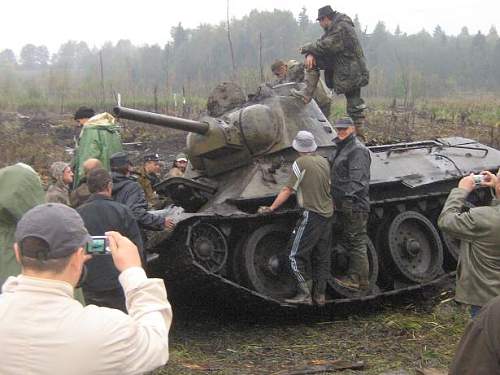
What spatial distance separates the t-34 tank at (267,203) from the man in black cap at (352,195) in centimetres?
28

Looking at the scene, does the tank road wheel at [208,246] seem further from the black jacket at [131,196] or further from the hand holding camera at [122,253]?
the hand holding camera at [122,253]

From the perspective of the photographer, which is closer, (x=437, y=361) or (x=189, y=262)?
(x=437, y=361)

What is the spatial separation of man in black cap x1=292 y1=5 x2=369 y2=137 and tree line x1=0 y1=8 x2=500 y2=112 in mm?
17135

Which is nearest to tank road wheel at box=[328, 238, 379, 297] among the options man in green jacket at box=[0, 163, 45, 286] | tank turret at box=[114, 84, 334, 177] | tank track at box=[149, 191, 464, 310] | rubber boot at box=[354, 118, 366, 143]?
tank track at box=[149, 191, 464, 310]

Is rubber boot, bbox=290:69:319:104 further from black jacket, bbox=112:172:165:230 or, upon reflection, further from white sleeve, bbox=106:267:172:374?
white sleeve, bbox=106:267:172:374

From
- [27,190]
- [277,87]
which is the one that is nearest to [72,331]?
[27,190]

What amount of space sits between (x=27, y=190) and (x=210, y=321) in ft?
15.5

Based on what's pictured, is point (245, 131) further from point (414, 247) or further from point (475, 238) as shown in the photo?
point (475, 238)

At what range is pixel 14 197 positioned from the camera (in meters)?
4.62

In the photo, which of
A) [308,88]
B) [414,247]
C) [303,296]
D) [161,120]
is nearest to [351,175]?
[303,296]

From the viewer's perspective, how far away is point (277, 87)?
1005cm

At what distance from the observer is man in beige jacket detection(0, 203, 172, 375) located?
256 centimetres

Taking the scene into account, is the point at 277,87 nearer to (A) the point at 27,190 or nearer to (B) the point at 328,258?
(B) the point at 328,258

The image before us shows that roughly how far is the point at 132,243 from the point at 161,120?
5.95 m
